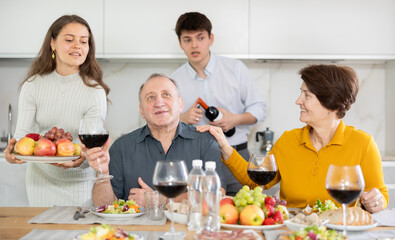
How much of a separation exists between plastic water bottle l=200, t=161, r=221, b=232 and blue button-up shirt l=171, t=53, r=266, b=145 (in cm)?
191

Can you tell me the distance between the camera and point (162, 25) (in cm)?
361

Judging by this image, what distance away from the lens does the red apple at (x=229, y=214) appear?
148 cm

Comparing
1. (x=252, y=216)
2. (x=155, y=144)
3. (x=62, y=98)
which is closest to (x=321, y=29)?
(x=155, y=144)

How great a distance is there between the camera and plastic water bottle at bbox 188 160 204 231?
143 centimetres

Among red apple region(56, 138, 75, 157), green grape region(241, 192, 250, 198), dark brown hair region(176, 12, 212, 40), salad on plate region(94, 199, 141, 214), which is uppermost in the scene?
dark brown hair region(176, 12, 212, 40)

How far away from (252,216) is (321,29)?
8.25 feet

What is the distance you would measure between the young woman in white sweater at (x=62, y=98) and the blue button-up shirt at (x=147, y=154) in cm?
30

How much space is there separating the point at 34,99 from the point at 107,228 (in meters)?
1.38

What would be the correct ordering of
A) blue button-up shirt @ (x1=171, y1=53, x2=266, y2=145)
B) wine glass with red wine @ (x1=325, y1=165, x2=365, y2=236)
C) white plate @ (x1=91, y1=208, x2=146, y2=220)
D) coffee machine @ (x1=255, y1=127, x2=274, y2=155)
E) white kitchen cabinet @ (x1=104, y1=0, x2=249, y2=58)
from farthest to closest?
1. coffee machine @ (x1=255, y1=127, x2=274, y2=155)
2. white kitchen cabinet @ (x1=104, y1=0, x2=249, y2=58)
3. blue button-up shirt @ (x1=171, y1=53, x2=266, y2=145)
4. white plate @ (x1=91, y1=208, x2=146, y2=220)
5. wine glass with red wine @ (x1=325, y1=165, x2=365, y2=236)

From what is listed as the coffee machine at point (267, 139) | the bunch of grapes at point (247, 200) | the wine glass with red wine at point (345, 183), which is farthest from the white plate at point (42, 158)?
the coffee machine at point (267, 139)

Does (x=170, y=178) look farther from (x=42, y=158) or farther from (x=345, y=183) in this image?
(x=42, y=158)

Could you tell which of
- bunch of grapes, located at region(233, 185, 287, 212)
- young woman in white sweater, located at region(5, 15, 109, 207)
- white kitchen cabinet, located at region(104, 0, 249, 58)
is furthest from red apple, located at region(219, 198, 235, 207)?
white kitchen cabinet, located at region(104, 0, 249, 58)

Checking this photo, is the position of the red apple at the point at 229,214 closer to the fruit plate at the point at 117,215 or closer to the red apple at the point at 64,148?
the fruit plate at the point at 117,215

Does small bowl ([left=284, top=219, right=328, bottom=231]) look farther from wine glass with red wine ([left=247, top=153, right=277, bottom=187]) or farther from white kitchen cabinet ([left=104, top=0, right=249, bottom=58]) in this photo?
white kitchen cabinet ([left=104, top=0, right=249, bottom=58])
